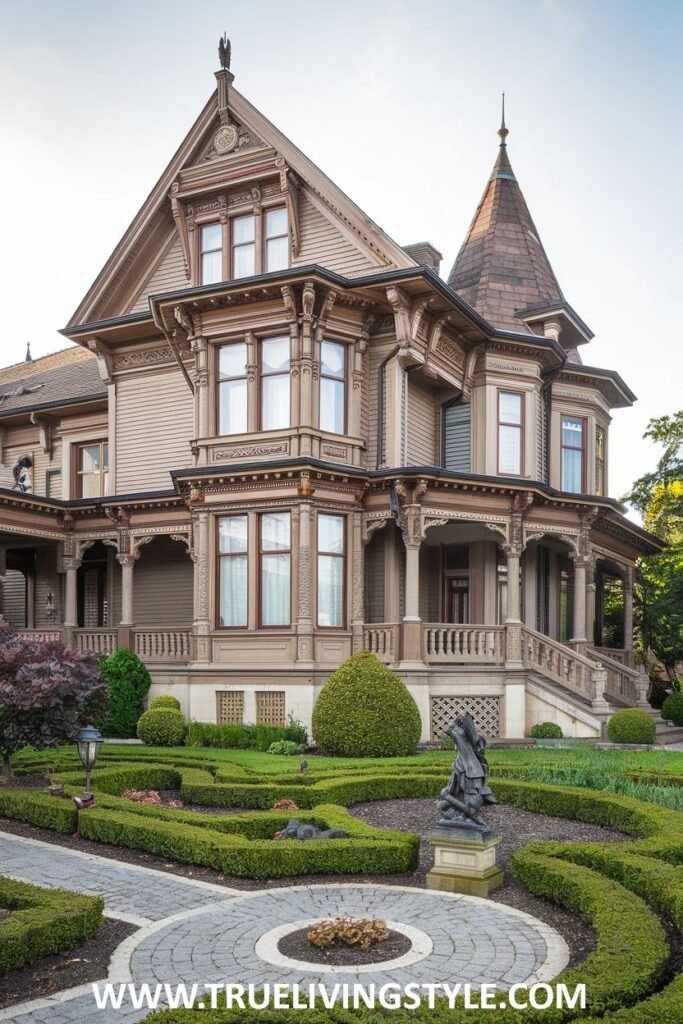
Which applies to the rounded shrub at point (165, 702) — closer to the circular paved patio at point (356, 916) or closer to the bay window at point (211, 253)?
the bay window at point (211, 253)

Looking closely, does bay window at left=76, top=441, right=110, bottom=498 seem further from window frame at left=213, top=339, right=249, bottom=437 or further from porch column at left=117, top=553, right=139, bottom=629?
window frame at left=213, top=339, right=249, bottom=437

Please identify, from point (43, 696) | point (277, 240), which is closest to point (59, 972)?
point (43, 696)

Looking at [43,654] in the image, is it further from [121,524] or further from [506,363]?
[506,363]

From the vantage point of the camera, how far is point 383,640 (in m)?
21.7

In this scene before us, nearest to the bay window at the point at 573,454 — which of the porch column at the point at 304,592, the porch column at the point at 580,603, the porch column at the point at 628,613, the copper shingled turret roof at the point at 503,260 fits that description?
the copper shingled turret roof at the point at 503,260

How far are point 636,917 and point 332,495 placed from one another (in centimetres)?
→ 1471

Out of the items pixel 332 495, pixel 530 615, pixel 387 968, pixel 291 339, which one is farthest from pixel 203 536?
pixel 387 968

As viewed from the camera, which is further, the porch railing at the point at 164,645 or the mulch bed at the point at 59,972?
the porch railing at the point at 164,645

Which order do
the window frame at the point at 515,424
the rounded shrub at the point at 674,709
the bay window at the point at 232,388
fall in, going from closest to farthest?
the bay window at the point at 232,388, the window frame at the point at 515,424, the rounded shrub at the point at 674,709

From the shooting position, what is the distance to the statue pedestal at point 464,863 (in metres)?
9.35

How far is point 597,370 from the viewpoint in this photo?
27.3 metres

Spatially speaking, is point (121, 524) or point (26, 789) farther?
point (121, 524)

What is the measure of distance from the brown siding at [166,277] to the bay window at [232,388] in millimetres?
3546

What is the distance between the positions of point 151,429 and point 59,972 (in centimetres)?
1981
